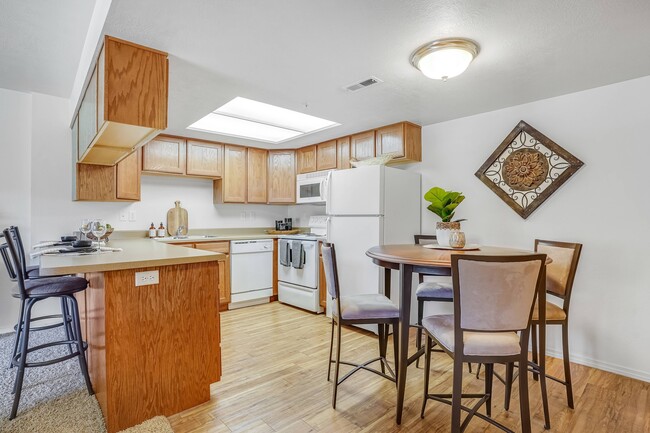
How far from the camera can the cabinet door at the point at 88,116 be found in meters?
2.16

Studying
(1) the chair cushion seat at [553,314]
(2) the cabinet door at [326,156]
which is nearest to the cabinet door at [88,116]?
(2) the cabinet door at [326,156]

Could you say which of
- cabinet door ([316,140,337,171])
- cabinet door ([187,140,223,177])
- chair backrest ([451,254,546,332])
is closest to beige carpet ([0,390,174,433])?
chair backrest ([451,254,546,332])

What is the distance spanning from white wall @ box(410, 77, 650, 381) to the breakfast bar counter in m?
2.66

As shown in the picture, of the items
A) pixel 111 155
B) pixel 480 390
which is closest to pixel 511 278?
pixel 480 390

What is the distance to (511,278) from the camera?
4.80ft

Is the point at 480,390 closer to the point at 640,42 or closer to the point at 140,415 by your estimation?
the point at 140,415

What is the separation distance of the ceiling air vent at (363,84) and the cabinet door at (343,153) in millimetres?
1447

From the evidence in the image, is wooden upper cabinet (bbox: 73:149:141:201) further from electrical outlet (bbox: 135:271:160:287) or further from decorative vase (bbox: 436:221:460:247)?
decorative vase (bbox: 436:221:460:247)

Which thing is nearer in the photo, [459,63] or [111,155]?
[459,63]

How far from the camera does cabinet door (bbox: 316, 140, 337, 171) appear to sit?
429 cm

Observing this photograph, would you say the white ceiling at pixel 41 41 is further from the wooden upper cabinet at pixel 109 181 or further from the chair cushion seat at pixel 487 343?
the chair cushion seat at pixel 487 343

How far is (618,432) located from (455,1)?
93.3 inches

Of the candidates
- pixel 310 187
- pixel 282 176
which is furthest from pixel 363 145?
pixel 282 176

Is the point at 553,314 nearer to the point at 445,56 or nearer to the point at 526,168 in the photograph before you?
the point at 526,168
